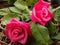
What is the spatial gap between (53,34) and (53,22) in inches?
1.7

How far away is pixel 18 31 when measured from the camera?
0.49 m

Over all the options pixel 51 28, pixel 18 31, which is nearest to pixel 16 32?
pixel 18 31

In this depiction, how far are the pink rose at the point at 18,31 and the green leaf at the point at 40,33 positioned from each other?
2 cm

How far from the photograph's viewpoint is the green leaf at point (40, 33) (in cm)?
46

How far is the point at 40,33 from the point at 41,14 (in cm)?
6

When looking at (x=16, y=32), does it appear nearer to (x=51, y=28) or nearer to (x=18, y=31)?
(x=18, y=31)

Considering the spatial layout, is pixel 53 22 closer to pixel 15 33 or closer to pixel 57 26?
pixel 57 26

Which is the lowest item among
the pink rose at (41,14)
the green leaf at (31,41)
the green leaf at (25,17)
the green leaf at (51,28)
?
the green leaf at (31,41)

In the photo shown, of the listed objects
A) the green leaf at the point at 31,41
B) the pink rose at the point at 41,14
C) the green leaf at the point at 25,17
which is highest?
the pink rose at the point at 41,14

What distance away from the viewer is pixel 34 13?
481mm

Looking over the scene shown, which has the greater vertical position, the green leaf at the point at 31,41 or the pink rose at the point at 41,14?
the pink rose at the point at 41,14

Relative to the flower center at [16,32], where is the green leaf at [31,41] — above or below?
below

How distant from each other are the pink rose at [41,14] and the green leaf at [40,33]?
0.05 feet

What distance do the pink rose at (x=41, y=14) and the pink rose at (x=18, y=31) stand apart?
32 millimetres
